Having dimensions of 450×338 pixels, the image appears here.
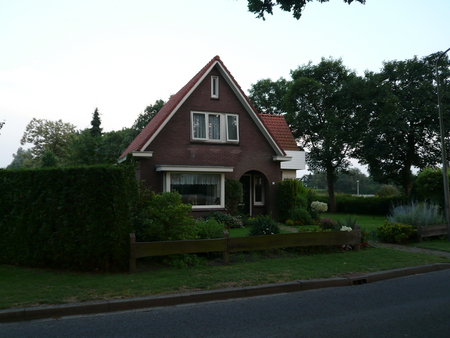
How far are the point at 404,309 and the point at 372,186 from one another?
10433 centimetres

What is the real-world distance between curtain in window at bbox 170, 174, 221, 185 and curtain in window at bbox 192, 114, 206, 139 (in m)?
2.06

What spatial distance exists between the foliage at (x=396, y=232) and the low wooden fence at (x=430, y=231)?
25cm

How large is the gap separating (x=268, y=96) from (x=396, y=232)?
3317 centimetres

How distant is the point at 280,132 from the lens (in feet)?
83.3

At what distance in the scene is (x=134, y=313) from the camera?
246 inches

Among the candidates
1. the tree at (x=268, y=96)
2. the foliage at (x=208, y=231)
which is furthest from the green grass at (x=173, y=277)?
the tree at (x=268, y=96)

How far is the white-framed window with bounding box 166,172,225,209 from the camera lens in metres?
18.5

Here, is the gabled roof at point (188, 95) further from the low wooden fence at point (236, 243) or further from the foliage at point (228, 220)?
the low wooden fence at point (236, 243)

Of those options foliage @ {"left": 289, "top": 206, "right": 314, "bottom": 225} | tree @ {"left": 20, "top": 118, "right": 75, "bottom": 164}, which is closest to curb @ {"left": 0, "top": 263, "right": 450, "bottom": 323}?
foliage @ {"left": 289, "top": 206, "right": 314, "bottom": 225}

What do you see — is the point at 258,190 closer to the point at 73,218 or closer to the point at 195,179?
the point at 195,179

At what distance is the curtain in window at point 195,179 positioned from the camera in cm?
1842

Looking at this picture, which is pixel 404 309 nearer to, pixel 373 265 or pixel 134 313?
pixel 373 265

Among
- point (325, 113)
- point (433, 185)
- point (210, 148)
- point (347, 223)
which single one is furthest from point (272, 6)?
point (325, 113)

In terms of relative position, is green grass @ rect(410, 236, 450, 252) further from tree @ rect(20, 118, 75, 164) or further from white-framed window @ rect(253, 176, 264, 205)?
tree @ rect(20, 118, 75, 164)
